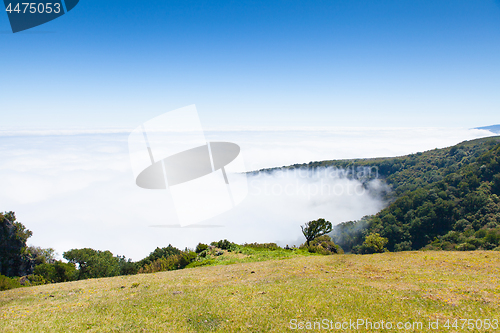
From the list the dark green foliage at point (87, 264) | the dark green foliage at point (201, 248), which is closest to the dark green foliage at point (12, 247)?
the dark green foliage at point (87, 264)

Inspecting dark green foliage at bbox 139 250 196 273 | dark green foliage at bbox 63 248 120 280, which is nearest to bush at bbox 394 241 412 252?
dark green foliage at bbox 139 250 196 273

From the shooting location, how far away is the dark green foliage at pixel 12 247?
141 ft

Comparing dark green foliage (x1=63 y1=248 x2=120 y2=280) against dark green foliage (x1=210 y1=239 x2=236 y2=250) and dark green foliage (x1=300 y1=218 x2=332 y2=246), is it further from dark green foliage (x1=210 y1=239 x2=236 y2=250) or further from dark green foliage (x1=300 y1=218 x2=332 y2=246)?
dark green foliage (x1=300 y1=218 x2=332 y2=246)

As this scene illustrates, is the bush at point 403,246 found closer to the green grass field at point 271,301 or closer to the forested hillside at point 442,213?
the forested hillside at point 442,213

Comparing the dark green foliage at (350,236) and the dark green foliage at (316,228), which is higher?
the dark green foliage at (316,228)

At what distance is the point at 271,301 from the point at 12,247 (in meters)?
53.6

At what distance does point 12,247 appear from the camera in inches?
1751

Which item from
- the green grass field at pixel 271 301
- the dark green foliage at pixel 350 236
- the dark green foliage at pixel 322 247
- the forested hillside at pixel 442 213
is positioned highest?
the green grass field at pixel 271 301

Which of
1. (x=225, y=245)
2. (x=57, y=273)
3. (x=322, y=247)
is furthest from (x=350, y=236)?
(x=57, y=273)

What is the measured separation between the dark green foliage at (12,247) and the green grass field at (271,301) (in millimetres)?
36324

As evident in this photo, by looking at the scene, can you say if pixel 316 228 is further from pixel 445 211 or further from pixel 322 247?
pixel 445 211

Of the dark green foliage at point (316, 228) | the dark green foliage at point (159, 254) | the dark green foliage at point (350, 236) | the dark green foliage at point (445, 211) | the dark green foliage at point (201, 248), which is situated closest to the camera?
the dark green foliage at point (201, 248)

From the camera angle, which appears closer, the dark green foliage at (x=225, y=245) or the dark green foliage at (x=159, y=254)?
the dark green foliage at (x=225, y=245)

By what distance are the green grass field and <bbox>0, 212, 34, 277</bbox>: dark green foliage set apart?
36.3 meters
